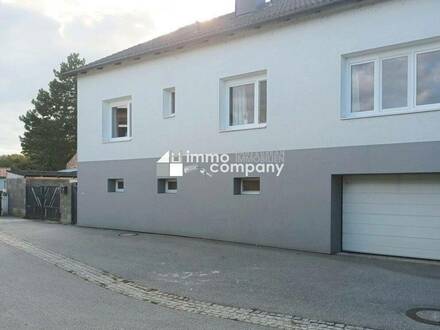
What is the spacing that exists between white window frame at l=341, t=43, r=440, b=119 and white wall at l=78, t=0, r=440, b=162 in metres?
0.17

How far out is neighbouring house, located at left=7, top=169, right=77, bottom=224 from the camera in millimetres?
19141

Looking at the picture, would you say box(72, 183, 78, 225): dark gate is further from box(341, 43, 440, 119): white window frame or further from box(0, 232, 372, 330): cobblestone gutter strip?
box(341, 43, 440, 119): white window frame

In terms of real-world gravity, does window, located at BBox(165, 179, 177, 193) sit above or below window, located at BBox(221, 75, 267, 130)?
below

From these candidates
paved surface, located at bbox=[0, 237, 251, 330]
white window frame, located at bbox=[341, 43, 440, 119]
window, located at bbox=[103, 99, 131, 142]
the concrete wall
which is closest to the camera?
paved surface, located at bbox=[0, 237, 251, 330]

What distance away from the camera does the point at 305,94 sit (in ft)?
37.4

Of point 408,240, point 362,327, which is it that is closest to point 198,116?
point 408,240

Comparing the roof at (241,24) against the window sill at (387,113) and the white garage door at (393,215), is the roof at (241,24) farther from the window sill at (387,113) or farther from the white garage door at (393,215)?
the white garage door at (393,215)

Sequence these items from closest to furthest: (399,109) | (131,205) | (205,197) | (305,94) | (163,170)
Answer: (399,109)
(305,94)
(205,197)
(163,170)
(131,205)

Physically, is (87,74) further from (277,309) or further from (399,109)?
(277,309)

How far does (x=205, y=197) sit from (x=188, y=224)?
3.41 feet

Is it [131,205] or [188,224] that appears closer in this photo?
[188,224]

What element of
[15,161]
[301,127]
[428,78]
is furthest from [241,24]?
[15,161]

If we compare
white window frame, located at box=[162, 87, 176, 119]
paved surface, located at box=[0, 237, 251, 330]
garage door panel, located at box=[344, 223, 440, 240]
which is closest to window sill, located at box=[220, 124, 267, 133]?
white window frame, located at box=[162, 87, 176, 119]

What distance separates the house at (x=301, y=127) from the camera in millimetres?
9953
